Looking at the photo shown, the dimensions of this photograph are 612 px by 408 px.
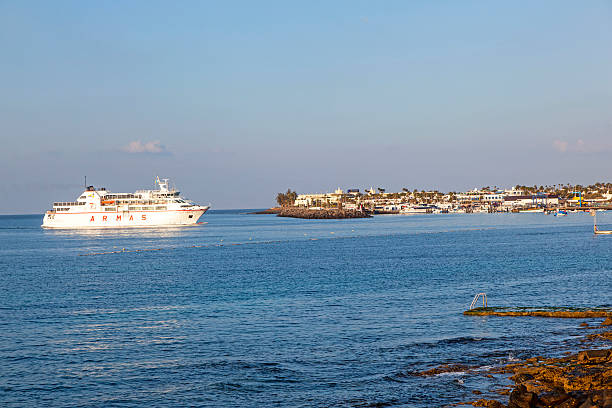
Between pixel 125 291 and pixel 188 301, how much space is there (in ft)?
28.1

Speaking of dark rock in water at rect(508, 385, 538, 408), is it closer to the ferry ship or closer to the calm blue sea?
the calm blue sea

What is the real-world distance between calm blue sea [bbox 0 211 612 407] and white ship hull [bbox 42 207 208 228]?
94.0 m

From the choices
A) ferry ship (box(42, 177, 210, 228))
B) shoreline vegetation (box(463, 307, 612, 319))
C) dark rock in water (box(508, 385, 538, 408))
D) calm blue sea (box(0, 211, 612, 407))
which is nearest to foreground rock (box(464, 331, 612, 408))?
dark rock in water (box(508, 385, 538, 408))

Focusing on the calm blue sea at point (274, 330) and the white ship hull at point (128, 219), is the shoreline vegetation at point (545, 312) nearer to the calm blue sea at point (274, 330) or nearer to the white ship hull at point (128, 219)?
the calm blue sea at point (274, 330)

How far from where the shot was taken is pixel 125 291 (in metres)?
46.9

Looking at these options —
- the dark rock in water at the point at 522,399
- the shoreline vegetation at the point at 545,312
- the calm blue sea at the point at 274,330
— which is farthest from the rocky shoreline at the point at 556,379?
the shoreline vegetation at the point at 545,312

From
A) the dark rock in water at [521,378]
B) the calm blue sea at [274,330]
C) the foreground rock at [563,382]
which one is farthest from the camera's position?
the calm blue sea at [274,330]

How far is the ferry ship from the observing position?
511ft

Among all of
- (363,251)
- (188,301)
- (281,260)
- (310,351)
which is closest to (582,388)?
(310,351)

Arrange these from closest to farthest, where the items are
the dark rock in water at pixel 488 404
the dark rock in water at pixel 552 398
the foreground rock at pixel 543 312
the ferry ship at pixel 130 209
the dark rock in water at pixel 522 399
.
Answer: the dark rock in water at pixel 522 399, the dark rock in water at pixel 552 398, the dark rock in water at pixel 488 404, the foreground rock at pixel 543 312, the ferry ship at pixel 130 209

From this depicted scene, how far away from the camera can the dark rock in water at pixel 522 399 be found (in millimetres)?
16531

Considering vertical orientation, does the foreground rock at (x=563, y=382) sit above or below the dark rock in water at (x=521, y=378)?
above

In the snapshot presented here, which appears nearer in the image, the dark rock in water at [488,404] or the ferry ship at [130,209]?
the dark rock in water at [488,404]

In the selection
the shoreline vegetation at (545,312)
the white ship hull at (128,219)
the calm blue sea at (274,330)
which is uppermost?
the white ship hull at (128,219)
